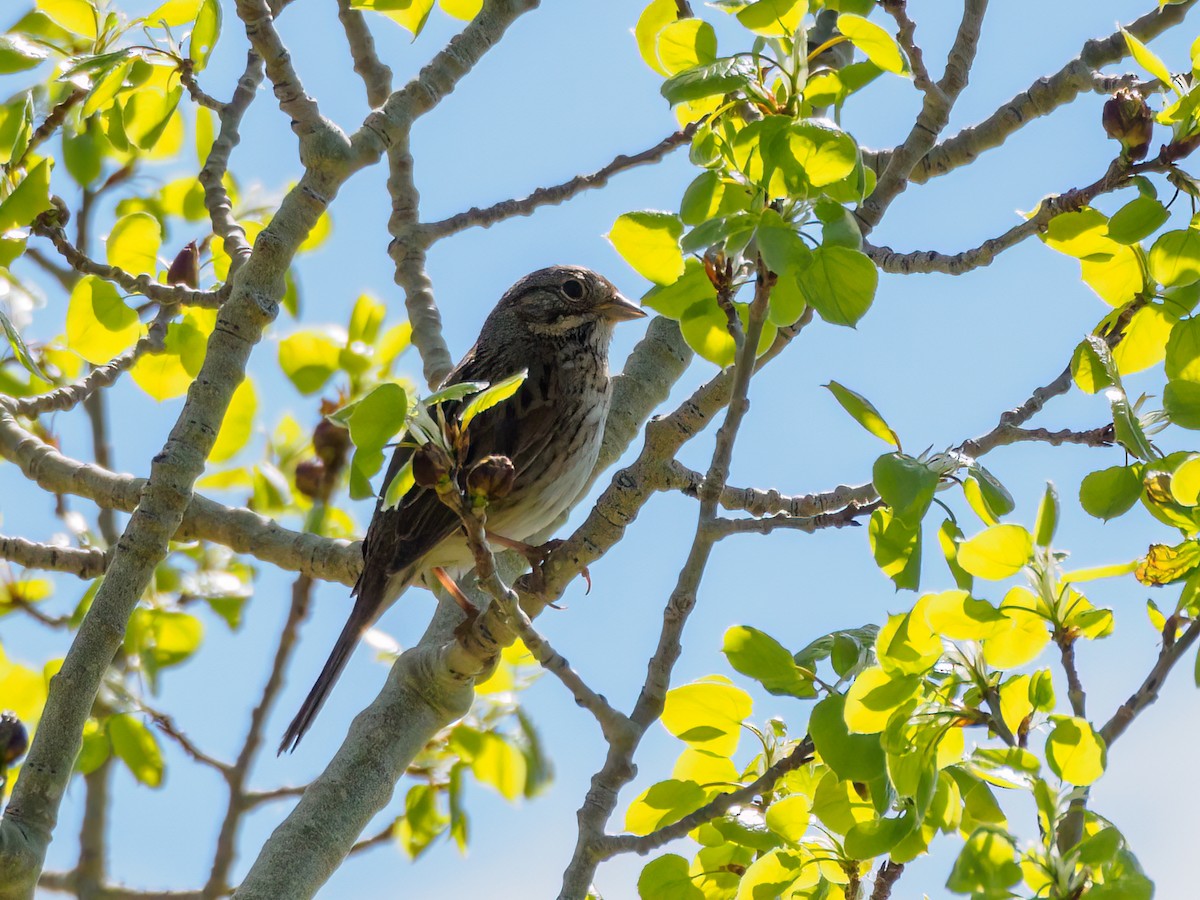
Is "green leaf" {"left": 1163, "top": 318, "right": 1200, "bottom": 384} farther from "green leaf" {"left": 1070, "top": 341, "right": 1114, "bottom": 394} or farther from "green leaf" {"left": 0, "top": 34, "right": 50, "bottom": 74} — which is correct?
"green leaf" {"left": 0, "top": 34, "right": 50, "bottom": 74}

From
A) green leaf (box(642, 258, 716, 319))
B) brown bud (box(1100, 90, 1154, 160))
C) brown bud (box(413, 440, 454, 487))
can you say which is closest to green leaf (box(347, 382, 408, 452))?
brown bud (box(413, 440, 454, 487))

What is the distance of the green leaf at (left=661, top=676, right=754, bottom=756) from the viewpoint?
8.93ft

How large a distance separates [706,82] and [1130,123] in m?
1.09

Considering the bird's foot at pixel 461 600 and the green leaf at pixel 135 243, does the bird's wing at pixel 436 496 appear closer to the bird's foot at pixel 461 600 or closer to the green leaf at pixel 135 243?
the bird's foot at pixel 461 600

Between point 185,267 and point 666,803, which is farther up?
point 185,267

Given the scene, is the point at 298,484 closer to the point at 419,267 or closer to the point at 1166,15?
the point at 419,267

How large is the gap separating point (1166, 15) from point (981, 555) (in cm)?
267

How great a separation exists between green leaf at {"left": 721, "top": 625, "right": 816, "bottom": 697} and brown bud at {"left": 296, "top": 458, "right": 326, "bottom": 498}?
3.09 meters

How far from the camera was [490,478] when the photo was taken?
2.67m

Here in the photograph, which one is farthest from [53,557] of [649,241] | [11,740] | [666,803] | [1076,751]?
[1076,751]

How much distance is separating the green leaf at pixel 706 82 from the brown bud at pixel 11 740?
2442mm

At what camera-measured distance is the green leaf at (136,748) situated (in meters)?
4.55

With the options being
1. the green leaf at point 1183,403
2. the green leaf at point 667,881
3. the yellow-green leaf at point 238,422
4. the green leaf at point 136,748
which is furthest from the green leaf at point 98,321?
the green leaf at point 1183,403

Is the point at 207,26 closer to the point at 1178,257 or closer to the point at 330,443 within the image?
the point at 330,443
